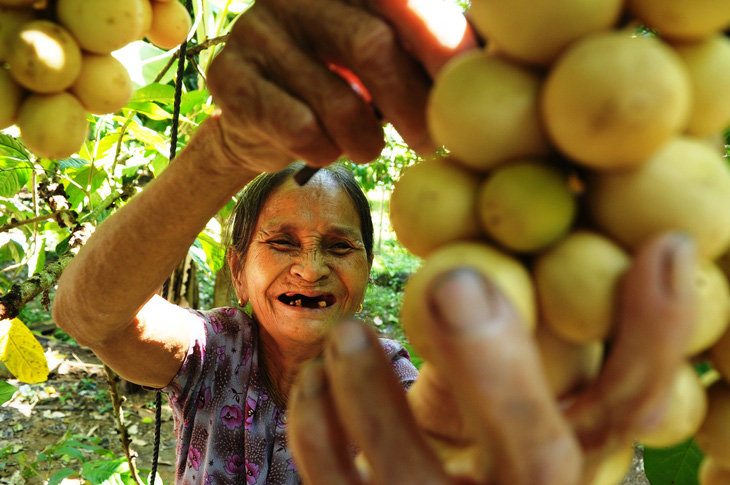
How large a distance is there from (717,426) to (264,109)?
0.47 metres

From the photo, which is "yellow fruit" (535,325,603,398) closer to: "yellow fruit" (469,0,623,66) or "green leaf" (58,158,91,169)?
"yellow fruit" (469,0,623,66)

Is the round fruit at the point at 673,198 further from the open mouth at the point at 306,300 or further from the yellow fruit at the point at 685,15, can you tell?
the open mouth at the point at 306,300

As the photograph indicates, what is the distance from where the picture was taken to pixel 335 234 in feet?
4.76

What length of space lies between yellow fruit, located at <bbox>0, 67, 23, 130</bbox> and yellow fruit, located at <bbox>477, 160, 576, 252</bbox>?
1.71 ft

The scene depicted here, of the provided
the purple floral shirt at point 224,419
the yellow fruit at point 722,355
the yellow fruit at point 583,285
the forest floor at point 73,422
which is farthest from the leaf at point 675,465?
the forest floor at point 73,422

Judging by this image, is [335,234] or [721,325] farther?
[335,234]

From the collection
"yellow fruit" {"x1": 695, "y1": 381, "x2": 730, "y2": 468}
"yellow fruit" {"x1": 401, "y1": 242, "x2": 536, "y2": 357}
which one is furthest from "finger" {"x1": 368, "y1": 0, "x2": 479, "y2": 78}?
"yellow fruit" {"x1": 695, "y1": 381, "x2": 730, "y2": 468}

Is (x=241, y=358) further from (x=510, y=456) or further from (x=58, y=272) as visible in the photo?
(x=510, y=456)

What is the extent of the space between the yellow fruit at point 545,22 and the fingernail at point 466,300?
15 centimetres

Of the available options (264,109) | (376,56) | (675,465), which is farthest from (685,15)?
(675,465)

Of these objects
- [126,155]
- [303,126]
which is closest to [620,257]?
[303,126]

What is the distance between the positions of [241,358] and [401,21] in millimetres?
1065

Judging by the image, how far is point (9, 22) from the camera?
608mm

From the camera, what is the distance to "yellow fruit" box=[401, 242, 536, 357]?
0.35 metres
